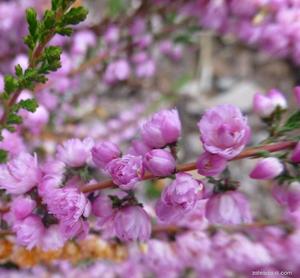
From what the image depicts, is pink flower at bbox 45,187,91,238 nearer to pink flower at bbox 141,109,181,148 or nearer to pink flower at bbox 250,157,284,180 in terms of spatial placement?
pink flower at bbox 141,109,181,148

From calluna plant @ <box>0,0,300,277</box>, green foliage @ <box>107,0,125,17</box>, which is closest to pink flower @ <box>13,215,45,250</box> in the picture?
calluna plant @ <box>0,0,300,277</box>

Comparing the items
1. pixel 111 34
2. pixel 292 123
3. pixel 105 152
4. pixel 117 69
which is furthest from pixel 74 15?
pixel 117 69

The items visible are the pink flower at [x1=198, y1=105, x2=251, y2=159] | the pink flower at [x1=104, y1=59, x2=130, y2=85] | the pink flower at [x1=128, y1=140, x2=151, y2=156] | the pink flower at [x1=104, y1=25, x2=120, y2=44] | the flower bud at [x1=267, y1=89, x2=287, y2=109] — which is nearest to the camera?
the pink flower at [x1=198, y1=105, x2=251, y2=159]

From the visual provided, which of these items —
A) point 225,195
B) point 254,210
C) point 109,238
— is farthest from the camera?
point 254,210

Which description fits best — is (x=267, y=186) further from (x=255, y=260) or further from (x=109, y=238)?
(x=109, y=238)

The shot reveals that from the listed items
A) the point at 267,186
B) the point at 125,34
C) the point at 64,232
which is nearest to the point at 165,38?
the point at 125,34

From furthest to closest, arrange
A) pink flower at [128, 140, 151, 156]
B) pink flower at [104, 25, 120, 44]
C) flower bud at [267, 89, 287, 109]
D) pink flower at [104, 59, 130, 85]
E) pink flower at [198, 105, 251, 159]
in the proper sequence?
pink flower at [104, 59, 130, 85], pink flower at [104, 25, 120, 44], flower bud at [267, 89, 287, 109], pink flower at [128, 140, 151, 156], pink flower at [198, 105, 251, 159]

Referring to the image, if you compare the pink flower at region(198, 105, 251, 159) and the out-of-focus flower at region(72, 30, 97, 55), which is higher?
the out-of-focus flower at region(72, 30, 97, 55)
